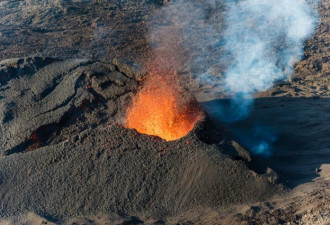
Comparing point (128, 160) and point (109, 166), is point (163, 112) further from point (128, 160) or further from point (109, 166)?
point (109, 166)

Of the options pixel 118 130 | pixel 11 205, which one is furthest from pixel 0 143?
pixel 118 130

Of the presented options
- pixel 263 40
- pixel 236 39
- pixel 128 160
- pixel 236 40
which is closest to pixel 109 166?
pixel 128 160

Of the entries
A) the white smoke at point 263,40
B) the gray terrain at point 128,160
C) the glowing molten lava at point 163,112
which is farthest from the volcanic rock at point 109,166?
the white smoke at point 263,40

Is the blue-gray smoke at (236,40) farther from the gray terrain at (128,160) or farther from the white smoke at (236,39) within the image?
the gray terrain at (128,160)

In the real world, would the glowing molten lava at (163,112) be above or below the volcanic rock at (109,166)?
above

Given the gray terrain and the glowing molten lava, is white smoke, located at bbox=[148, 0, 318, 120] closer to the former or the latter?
the gray terrain

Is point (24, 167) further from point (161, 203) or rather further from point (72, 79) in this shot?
point (161, 203)
